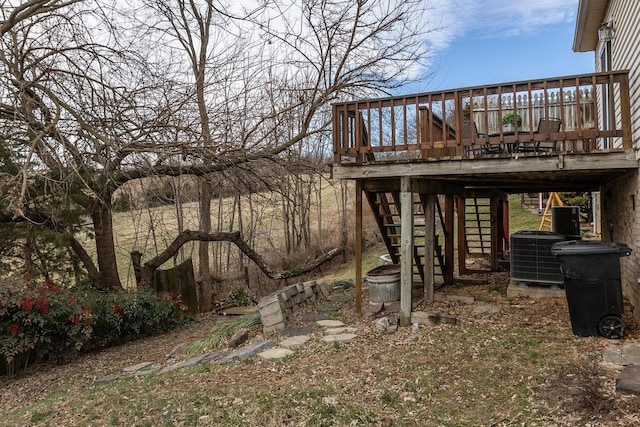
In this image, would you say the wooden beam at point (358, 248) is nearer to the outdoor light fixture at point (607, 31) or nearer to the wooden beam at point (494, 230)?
the wooden beam at point (494, 230)

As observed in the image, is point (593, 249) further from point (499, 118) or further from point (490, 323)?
point (499, 118)

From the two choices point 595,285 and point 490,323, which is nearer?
point 595,285

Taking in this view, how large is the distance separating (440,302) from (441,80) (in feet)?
21.0

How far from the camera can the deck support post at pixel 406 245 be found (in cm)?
672

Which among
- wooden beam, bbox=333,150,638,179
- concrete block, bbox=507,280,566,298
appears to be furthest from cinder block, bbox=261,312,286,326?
concrete block, bbox=507,280,566,298

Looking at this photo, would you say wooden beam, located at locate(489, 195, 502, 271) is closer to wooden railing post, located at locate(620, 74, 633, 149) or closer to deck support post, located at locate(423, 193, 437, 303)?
deck support post, located at locate(423, 193, 437, 303)

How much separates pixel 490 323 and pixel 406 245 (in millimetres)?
1522

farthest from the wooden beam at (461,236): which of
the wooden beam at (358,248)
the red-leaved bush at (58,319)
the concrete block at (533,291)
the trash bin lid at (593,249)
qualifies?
the red-leaved bush at (58,319)

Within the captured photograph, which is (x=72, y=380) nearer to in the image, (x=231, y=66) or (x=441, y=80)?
(x=231, y=66)

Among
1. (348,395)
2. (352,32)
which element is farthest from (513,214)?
(348,395)

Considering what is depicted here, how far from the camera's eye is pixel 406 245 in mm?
6816

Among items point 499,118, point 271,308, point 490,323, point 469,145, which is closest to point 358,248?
point 271,308

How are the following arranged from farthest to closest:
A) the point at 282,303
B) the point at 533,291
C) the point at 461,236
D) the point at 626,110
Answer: the point at 461,236 → the point at 533,291 → the point at 282,303 → the point at 626,110

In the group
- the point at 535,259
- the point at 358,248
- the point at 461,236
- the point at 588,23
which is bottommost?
the point at 535,259
